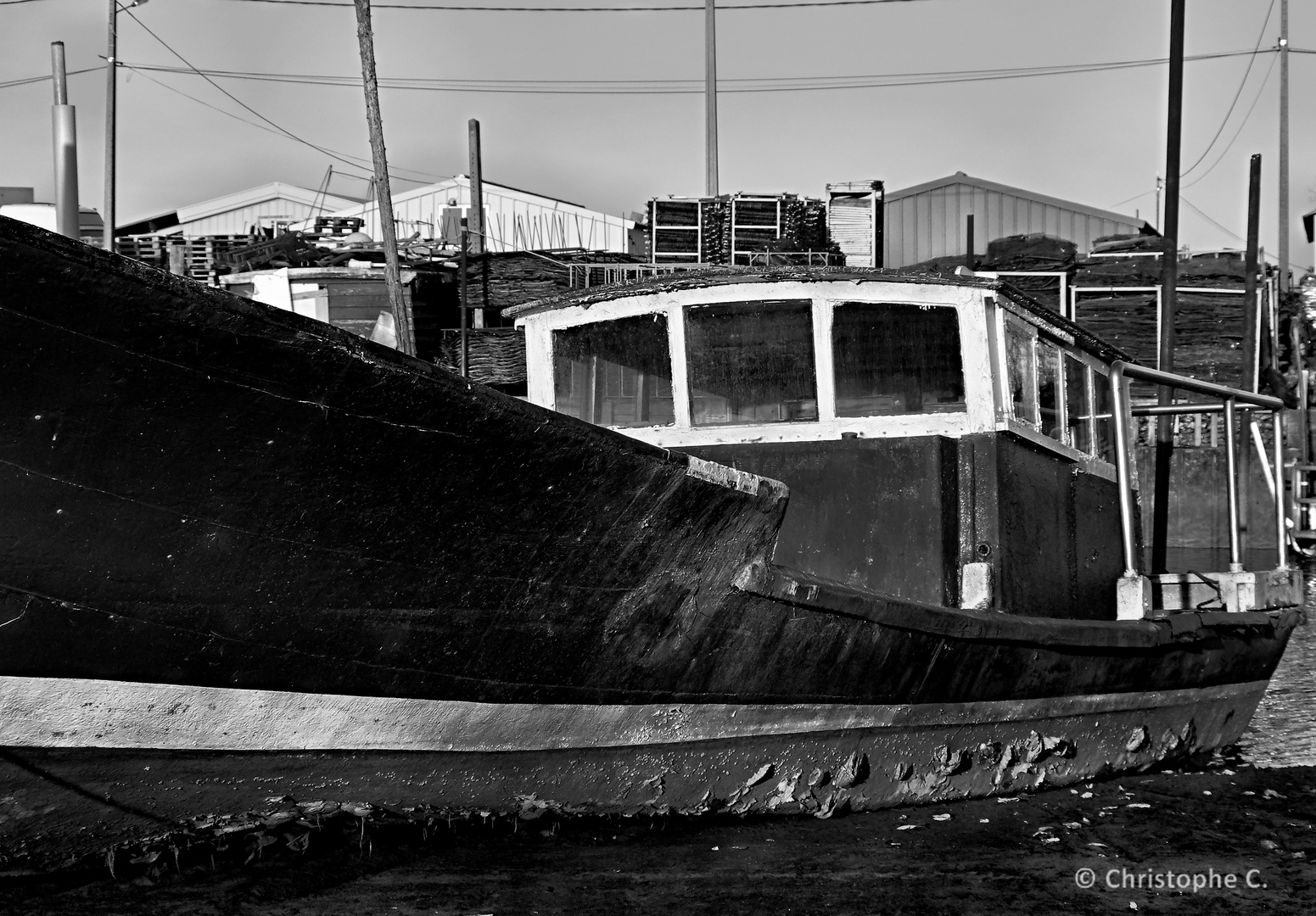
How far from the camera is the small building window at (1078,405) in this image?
6.07m

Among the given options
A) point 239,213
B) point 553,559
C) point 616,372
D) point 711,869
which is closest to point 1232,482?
point 616,372

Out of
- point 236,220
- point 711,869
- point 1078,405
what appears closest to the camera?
point 711,869

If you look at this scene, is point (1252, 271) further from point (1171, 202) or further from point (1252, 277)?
point (1171, 202)

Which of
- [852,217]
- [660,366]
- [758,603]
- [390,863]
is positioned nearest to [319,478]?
[390,863]

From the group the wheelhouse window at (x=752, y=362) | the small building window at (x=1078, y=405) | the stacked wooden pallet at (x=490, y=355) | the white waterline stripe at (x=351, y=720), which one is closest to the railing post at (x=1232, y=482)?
Answer: the small building window at (x=1078, y=405)

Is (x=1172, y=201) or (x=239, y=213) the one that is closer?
(x=1172, y=201)

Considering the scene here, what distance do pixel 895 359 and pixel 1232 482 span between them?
3592 millimetres

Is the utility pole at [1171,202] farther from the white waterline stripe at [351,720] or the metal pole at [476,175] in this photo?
the metal pole at [476,175]

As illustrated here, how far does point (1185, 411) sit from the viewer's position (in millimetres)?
8703

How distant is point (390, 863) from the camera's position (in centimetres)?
363

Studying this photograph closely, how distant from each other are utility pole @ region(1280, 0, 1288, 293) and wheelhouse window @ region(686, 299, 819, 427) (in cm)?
2746

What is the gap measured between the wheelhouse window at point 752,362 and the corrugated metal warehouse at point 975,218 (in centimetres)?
2715

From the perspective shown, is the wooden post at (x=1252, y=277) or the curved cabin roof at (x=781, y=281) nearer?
the curved cabin roof at (x=781, y=281)

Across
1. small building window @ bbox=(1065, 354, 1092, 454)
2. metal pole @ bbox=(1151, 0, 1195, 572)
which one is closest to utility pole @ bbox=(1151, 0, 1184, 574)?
metal pole @ bbox=(1151, 0, 1195, 572)
